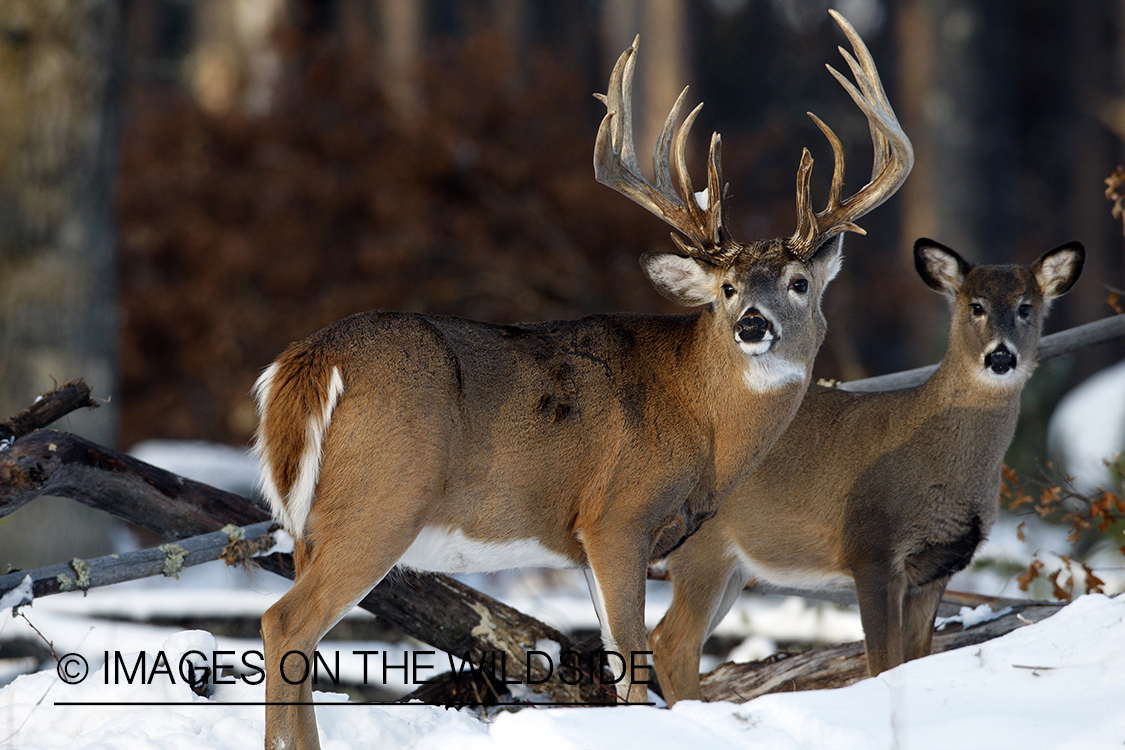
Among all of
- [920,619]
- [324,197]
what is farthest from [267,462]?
[324,197]

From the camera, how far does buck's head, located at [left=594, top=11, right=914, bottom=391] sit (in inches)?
174

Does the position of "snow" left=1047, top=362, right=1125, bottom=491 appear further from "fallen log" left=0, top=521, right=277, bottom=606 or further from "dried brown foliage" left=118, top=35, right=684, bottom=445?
"fallen log" left=0, top=521, right=277, bottom=606

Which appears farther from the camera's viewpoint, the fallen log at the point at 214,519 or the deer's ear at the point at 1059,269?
the deer's ear at the point at 1059,269

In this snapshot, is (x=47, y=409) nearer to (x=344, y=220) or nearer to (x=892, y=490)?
(x=892, y=490)

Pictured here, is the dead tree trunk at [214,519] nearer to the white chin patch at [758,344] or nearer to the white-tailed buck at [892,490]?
the white-tailed buck at [892,490]

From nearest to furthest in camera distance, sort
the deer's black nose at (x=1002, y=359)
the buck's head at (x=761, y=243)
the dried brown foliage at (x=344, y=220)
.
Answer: the buck's head at (x=761, y=243) → the deer's black nose at (x=1002, y=359) → the dried brown foliage at (x=344, y=220)

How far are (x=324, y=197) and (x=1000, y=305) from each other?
303 inches

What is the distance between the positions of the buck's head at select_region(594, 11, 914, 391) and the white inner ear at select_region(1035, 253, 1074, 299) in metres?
0.93

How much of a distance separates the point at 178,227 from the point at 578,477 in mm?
8669

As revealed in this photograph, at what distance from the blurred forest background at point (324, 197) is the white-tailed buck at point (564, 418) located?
4.94 meters

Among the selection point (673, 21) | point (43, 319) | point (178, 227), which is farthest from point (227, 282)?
point (673, 21)

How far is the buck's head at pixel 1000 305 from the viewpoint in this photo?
4.88m

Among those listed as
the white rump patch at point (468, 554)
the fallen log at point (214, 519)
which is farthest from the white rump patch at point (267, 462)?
the fallen log at point (214, 519)

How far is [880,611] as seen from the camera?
4.60m
